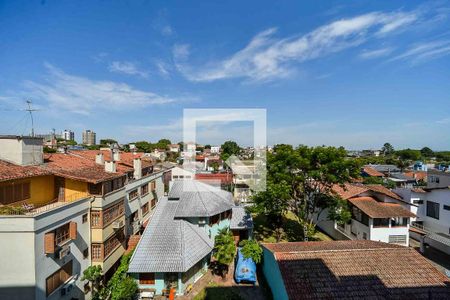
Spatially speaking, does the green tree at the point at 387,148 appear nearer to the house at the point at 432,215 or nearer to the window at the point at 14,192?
the house at the point at 432,215

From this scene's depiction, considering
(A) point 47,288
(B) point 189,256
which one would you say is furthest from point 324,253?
(A) point 47,288

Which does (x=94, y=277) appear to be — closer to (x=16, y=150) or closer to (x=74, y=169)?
(x=74, y=169)

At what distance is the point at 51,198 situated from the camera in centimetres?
1622

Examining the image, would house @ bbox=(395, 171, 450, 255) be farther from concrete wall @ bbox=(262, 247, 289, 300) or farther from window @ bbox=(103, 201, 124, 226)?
window @ bbox=(103, 201, 124, 226)

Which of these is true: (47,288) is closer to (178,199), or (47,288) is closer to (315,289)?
(178,199)

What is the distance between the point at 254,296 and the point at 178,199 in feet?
34.5

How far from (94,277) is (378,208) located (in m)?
24.4

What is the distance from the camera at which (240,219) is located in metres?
23.7

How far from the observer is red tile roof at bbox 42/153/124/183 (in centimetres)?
1591

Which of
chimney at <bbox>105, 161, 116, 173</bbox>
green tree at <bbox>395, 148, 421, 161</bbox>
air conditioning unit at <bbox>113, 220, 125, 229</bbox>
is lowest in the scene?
air conditioning unit at <bbox>113, 220, 125, 229</bbox>

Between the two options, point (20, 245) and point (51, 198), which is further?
point (51, 198)

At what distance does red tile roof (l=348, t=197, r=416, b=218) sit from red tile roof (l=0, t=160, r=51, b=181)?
26.2 meters

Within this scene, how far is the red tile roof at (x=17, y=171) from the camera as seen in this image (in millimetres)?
12877

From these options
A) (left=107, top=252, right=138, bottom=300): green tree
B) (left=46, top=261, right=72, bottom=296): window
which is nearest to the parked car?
(left=107, top=252, right=138, bottom=300): green tree
